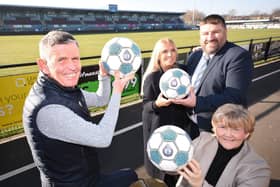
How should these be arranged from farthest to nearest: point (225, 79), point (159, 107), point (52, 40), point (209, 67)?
point (159, 107) < point (209, 67) < point (225, 79) < point (52, 40)

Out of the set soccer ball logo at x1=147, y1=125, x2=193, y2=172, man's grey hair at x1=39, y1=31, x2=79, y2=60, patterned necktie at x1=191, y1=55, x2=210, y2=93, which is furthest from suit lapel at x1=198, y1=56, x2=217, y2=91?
man's grey hair at x1=39, y1=31, x2=79, y2=60

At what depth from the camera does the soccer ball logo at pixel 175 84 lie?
10.1 ft

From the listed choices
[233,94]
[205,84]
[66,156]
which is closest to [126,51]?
[205,84]

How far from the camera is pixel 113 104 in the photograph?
1957 mm

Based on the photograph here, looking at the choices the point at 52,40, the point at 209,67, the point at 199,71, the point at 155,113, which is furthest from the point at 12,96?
the point at 52,40

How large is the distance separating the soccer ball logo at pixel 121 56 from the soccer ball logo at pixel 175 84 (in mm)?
484

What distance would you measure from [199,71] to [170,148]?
1.27 m

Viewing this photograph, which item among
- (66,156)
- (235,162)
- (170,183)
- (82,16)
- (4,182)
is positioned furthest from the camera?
(82,16)

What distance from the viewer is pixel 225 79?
2893 millimetres

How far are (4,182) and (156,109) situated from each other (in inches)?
107

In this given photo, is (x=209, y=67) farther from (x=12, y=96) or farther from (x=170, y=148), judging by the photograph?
(x=12, y=96)

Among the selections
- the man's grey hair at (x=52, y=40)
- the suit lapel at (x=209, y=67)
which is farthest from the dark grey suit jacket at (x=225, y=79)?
the man's grey hair at (x=52, y=40)

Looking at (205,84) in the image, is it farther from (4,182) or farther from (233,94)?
(4,182)

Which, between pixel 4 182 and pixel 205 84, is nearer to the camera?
pixel 205 84
